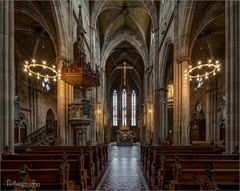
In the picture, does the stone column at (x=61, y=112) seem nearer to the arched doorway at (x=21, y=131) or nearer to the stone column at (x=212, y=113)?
the arched doorway at (x=21, y=131)

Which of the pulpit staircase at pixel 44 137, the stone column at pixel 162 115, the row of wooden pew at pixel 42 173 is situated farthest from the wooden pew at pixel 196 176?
the stone column at pixel 162 115

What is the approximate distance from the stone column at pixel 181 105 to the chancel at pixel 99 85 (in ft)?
0.21

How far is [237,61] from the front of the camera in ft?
34.7

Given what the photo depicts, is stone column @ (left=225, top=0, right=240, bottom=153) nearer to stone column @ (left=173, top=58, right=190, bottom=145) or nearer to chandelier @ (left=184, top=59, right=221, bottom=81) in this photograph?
chandelier @ (left=184, top=59, right=221, bottom=81)

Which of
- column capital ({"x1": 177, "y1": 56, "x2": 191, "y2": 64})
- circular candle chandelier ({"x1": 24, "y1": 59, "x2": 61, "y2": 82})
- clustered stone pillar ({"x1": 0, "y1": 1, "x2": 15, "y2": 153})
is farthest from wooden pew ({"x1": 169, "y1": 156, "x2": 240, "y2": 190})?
column capital ({"x1": 177, "y1": 56, "x2": 191, "y2": 64})

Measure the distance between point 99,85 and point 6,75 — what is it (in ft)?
33.2

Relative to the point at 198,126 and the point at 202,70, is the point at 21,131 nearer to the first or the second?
the point at 198,126

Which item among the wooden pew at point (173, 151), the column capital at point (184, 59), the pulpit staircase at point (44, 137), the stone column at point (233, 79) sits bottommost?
the pulpit staircase at point (44, 137)

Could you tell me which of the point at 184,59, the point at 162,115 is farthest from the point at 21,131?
the point at 184,59

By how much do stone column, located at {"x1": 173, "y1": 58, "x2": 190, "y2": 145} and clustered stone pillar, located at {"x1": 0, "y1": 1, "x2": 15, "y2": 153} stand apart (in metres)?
11.3

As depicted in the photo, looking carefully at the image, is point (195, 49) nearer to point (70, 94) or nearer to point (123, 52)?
point (70, 94)

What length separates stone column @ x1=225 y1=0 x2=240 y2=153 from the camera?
10.4 metres

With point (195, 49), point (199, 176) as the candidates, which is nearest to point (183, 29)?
point (195, 49)

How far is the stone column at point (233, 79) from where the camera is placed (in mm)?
10406
